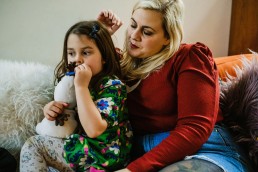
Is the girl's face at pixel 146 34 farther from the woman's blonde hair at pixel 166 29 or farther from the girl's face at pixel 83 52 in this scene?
the girl's face at pixel 83 52

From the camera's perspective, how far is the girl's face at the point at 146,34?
908 mm

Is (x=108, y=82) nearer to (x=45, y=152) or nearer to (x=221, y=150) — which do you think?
(x=45, y=152)

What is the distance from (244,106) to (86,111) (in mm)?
539

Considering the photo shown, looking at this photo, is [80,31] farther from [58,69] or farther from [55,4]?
[55,4]

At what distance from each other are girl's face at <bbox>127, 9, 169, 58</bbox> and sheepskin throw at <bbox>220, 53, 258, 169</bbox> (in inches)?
11.8

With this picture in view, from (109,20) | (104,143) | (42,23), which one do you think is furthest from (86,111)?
(42,23)

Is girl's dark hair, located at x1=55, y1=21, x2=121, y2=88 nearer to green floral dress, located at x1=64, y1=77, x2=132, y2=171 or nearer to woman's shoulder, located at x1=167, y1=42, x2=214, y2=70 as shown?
green floral dress, located at x1=64, y1=77, x2=132, y2=171

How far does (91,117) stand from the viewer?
31.4 inches

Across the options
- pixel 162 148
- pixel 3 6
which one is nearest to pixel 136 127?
pixel 162 148

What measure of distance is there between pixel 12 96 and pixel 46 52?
42 cm

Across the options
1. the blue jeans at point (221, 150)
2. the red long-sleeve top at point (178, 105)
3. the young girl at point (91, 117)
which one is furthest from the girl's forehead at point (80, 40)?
the blue jeans at point (221, 150)

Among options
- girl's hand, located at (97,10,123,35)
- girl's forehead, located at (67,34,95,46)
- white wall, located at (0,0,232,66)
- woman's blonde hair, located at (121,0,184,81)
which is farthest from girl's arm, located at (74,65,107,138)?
white wall, located at (0,0,232,66)

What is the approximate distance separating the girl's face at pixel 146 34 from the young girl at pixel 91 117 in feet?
0.29

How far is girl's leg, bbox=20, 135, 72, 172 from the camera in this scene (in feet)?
A: 2.88
